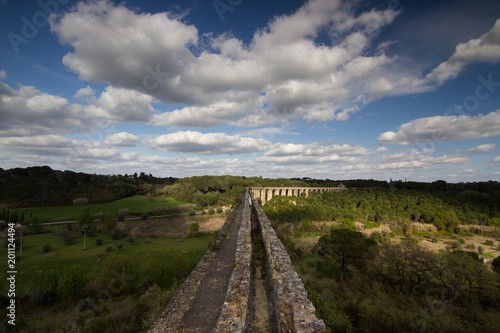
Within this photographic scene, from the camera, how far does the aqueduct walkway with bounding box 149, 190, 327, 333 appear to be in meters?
4.80

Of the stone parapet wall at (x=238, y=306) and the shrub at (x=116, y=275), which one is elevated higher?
the stone parapet wall at (x=238, y=306)

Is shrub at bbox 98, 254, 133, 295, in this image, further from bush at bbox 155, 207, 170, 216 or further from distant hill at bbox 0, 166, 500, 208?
distant hill at bbox 0, 166, 500, 208

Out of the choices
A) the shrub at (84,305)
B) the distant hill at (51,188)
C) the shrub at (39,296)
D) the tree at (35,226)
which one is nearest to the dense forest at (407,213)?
the shrub at (84,305)

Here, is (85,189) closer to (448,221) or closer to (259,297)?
(259,297)

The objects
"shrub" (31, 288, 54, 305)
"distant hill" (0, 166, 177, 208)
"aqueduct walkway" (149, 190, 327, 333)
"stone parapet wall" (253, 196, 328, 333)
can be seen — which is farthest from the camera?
"distant hill" (0, 166, 177, 208)

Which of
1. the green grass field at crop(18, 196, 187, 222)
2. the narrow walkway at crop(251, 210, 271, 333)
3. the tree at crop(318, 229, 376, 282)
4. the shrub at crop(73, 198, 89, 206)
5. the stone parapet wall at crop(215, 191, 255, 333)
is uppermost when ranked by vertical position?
the stone parapet wall at crop(215, 191, 255, 333)

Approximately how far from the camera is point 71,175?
201 ft

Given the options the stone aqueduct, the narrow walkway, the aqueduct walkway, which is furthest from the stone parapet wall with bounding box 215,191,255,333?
the stone aqueduct

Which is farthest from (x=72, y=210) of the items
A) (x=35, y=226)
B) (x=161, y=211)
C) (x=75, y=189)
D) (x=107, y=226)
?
(x=107, y=226)

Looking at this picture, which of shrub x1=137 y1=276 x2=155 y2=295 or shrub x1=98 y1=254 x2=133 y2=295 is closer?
shrub x1=137 y1=276 x2=155 y2=295

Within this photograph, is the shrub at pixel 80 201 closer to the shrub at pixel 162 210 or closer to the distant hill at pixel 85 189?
the distant hill at pixel 85 189

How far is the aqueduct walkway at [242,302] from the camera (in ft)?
15.8

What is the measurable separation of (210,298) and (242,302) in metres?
2.29

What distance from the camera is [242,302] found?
5613 mm
